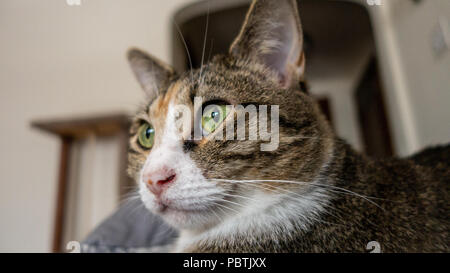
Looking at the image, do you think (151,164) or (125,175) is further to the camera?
(125,175)

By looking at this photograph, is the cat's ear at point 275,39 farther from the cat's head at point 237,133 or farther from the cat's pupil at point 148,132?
the cat's pupil at point 148,132

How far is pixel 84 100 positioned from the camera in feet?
3.52

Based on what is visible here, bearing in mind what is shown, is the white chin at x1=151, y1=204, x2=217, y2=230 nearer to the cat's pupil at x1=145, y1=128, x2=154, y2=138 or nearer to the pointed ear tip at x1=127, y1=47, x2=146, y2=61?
the cat's pupil at x1=145, y1=128, x2=154, y2=138

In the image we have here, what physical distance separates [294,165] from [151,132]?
350 mm

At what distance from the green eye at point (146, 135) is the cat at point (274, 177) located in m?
0.05

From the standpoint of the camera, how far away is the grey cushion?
2.44 ft

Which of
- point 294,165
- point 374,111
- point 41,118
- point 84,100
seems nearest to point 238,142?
point 294,165

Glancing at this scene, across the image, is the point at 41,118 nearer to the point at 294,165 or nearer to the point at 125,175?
the point at 125,175

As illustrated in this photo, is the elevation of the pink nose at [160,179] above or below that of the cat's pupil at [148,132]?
below

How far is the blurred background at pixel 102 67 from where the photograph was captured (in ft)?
2.08

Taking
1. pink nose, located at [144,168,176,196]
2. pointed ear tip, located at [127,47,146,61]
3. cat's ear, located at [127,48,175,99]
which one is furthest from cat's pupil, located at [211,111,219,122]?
pointed ear tip, located at [127,47,146,61]

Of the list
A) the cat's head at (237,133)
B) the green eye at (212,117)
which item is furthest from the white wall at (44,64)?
the green eye at (212,117)

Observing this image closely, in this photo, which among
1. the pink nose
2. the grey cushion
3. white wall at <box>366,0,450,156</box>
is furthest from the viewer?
the grey cushion
